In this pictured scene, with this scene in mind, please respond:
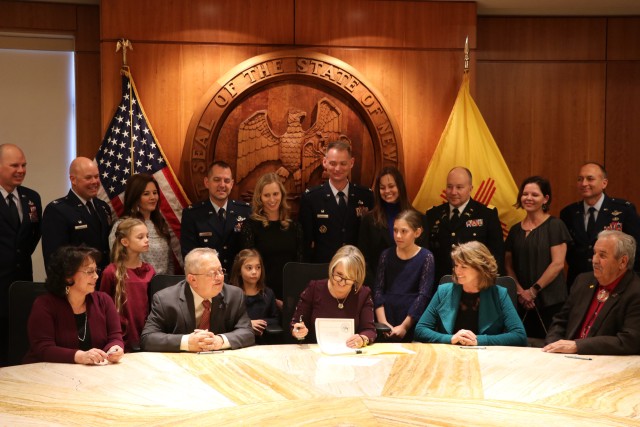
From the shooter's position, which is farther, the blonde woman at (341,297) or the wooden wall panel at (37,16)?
the wooden wall panel at (37,16)

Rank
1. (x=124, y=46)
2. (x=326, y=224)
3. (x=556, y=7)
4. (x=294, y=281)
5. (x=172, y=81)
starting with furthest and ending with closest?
(x=556, y=7) < (x=172, y=81) < (x=124, y=46) < (x=326, y=224) < (x=294, y=281)

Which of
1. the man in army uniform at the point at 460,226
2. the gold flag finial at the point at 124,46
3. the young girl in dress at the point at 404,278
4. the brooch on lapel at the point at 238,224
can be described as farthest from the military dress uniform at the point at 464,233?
the gold flag finial at the point at 124,46

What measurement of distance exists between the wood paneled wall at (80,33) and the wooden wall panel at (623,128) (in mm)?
4384

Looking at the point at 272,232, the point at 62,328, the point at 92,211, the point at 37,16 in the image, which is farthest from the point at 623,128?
the point at 62,328

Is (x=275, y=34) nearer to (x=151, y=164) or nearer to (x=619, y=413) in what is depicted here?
(x=151, y=164)

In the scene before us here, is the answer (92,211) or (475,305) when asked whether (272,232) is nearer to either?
(92,211)

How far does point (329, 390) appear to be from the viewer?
132 inches

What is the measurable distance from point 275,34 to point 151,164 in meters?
1.40

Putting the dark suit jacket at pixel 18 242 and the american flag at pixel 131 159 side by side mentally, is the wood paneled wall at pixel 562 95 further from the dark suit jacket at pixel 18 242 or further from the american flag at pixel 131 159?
the dark suit jacket at pixel 18 242

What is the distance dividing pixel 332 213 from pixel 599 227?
6.28ft

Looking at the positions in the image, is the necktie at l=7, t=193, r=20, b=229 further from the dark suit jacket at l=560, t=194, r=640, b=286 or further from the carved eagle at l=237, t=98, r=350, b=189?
the dark suit jacket at l=560, t=194, r=640, b=286

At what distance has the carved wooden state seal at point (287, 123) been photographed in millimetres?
6105

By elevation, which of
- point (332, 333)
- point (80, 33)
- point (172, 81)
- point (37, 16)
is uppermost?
point (37, 16)

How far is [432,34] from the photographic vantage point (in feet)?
21.1
